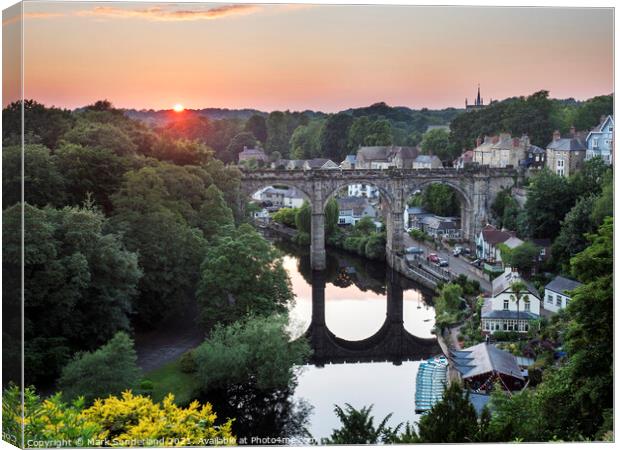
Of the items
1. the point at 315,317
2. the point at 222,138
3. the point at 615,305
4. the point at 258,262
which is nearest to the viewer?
the point at 615,305

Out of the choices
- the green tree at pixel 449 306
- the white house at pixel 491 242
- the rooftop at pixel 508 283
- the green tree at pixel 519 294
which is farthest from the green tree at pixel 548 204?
the green tree at pixel 519 294

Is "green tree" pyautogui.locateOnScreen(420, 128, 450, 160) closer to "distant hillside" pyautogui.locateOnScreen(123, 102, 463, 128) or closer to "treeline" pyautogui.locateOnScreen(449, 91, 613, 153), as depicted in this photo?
"treeline" pyautogui.locateOnScreen(449, 91, 613, 153)

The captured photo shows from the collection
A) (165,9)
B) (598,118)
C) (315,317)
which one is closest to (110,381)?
(165,9)

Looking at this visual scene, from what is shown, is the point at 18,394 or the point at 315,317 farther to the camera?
the point at 315,317

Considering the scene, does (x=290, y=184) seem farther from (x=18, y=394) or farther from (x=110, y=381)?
(x=18, y=394)

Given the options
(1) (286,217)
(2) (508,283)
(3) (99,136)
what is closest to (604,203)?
(2) (508,283)

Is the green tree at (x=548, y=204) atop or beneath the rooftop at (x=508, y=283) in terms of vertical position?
atop

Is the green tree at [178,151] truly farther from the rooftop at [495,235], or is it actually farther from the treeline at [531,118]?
the rooftop at [495,235]
